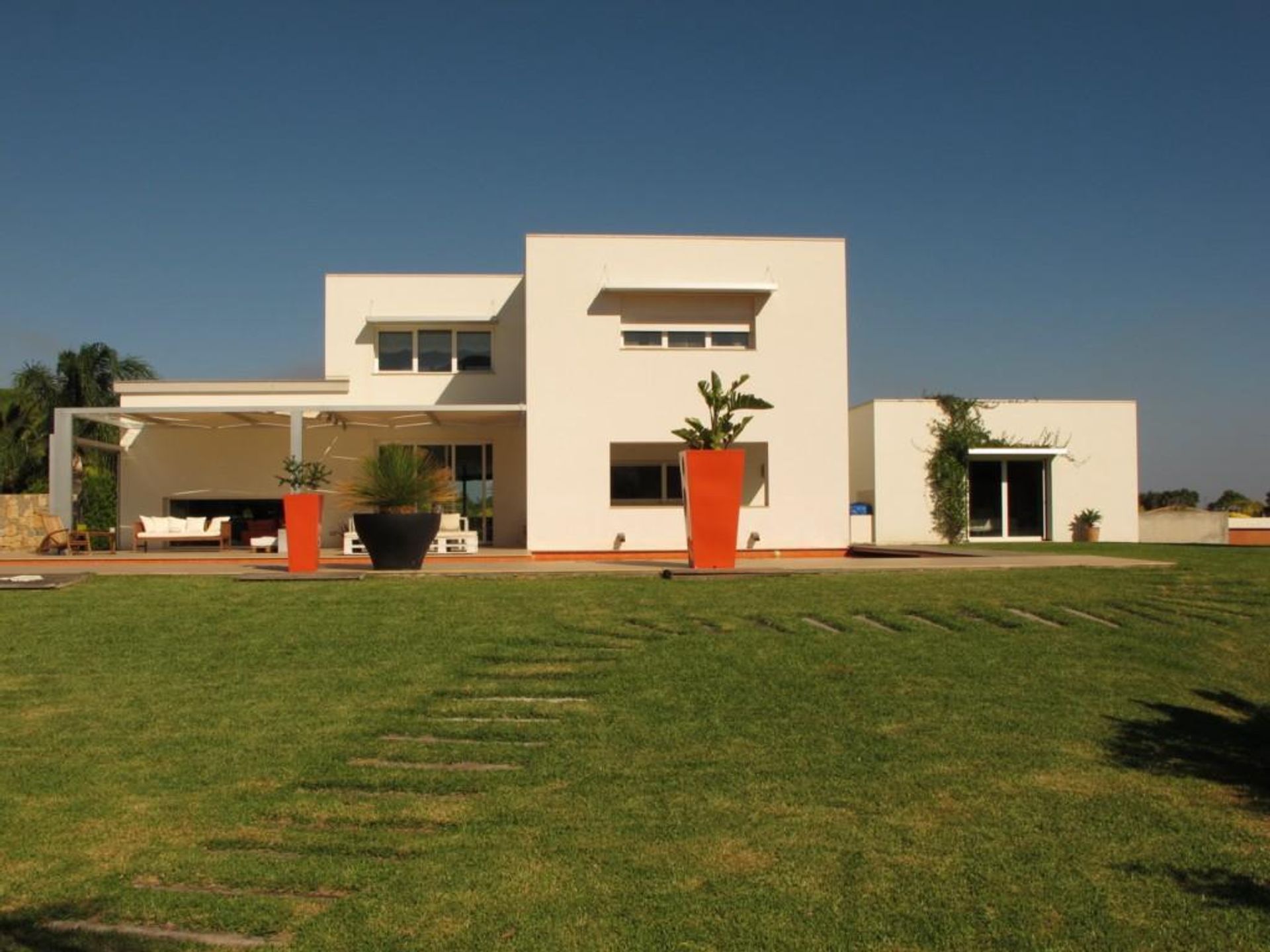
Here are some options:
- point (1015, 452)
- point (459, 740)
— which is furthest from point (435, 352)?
point (459, 740)

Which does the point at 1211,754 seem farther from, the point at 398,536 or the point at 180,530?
the point at 180,530

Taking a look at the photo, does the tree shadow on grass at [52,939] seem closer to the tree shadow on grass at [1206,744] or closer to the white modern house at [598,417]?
the tree shadow on grass at [1206,744]

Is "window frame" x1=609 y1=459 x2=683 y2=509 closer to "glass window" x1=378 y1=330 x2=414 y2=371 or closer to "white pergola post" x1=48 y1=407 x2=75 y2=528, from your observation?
"glass window" x1=378 y1=330 x2=414 y2=371

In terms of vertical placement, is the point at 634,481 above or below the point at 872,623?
above

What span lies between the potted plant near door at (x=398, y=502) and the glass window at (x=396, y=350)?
904 cm

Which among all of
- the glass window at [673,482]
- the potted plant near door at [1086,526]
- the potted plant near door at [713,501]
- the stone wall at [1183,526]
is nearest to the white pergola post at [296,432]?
the glass window at [673,482]

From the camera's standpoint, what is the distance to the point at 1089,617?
10.3m

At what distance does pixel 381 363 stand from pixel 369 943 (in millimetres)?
20320

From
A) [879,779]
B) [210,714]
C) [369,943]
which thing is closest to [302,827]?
[369,943]

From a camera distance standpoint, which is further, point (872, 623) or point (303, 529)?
point (303, 529)

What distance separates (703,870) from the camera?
4.50m

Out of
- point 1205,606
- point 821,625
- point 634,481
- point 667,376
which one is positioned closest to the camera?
point 821,625

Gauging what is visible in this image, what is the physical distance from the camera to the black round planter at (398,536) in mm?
14250

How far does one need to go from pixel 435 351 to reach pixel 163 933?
2004 cm
